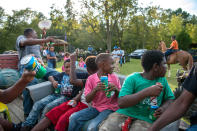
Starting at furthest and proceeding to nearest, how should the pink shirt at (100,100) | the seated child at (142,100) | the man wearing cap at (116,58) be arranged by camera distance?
the man wearing cap at (116,58), the pink shirt at (100,100), the seated child at (142,100)

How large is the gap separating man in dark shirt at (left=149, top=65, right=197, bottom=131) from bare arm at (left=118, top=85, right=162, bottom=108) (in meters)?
0.26

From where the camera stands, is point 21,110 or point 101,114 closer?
point 101,114

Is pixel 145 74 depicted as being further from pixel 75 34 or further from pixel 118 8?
pixel 75 34

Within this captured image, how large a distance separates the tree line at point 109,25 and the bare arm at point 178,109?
1247 cm

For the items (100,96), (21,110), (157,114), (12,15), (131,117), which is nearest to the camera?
(157,114)

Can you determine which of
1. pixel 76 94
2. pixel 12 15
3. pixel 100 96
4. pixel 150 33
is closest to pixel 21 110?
pixel 76 94

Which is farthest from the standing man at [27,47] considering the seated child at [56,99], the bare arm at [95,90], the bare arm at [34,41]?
the bare arm at [95,90]

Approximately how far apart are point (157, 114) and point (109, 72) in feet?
3.50

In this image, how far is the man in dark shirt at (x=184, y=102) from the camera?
59.3 inches

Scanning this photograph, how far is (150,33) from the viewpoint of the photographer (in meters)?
29.5

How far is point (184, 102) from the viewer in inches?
61.6

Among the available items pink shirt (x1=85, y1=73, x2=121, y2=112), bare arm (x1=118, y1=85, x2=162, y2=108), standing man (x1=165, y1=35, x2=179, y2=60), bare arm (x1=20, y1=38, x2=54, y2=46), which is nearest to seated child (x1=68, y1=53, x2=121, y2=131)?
pink shirt (x1=85, y1=73, x2=121, y2=112)

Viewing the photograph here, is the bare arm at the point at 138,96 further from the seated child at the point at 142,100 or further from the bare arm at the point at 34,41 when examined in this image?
the bare arm at the point at 34,41

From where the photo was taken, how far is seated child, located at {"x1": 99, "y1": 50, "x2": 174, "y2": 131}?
1985 millimetres
